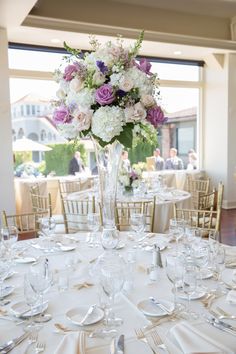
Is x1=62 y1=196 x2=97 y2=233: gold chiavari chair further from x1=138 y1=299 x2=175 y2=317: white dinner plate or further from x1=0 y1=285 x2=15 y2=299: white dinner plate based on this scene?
x1=138 y1=299 x2=175 y2=317: white dinner plate

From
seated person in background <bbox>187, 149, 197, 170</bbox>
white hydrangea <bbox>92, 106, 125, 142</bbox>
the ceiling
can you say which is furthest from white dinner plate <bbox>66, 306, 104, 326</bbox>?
seated person in background <bbox>187, 149, 197, 170</bbox>

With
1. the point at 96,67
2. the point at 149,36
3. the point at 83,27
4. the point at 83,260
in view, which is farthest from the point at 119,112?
the point at 149,36

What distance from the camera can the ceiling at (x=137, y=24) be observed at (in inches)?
241

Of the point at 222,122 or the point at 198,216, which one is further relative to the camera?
the point at 222,122

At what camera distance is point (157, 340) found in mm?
1324

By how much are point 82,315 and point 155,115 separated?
45.6 inches

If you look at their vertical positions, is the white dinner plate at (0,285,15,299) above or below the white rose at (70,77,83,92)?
below

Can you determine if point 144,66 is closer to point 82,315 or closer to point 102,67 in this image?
point 102,67

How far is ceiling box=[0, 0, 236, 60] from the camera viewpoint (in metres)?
6.13

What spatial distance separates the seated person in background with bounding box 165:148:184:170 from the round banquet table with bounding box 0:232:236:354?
6.47m

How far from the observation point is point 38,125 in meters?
7.62

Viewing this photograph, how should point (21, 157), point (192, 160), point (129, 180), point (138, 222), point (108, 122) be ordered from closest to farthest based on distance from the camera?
1. point (108, 122)
2. point (138, 222)
3. point (129, 180)
4. point (21, 157)
5. point (192, 160)

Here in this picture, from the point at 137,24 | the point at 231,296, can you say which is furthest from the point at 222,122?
the point at 231,296

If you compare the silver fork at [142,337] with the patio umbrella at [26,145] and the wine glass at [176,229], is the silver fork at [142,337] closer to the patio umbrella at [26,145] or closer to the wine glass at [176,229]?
the wine glass at [176,229]
